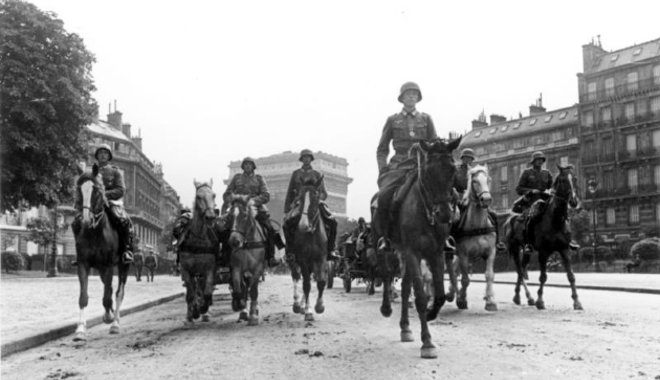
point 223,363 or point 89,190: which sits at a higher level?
point 89,190

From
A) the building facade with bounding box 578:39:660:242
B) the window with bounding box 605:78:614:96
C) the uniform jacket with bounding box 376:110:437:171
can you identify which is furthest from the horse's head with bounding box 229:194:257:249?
the window with bounding box 605:78:614:96

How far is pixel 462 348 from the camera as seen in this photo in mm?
7898

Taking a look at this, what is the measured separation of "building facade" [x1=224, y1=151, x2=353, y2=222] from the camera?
5605 inches

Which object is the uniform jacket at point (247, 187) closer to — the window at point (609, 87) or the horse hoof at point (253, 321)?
the horse hoof at point (253, 321)

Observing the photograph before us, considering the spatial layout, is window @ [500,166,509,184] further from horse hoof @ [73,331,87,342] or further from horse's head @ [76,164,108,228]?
horse hoof @ [73,331,87,342]

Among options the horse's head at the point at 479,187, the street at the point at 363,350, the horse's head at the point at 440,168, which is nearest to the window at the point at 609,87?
the horse's head at the point at 479,187

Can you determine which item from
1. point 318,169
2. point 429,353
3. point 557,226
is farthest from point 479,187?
point 318,169

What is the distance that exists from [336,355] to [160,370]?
192cm

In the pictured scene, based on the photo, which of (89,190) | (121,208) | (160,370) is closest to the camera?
(160,370)

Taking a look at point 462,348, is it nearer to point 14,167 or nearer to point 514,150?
point 14,167

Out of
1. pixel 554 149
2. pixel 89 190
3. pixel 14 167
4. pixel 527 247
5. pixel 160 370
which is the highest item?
pixel 554 149

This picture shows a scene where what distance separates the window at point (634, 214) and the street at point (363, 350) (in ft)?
199

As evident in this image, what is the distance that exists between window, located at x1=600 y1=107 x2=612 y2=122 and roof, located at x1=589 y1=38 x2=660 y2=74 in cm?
445

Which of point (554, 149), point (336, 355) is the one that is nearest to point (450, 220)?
point (336, 355)
